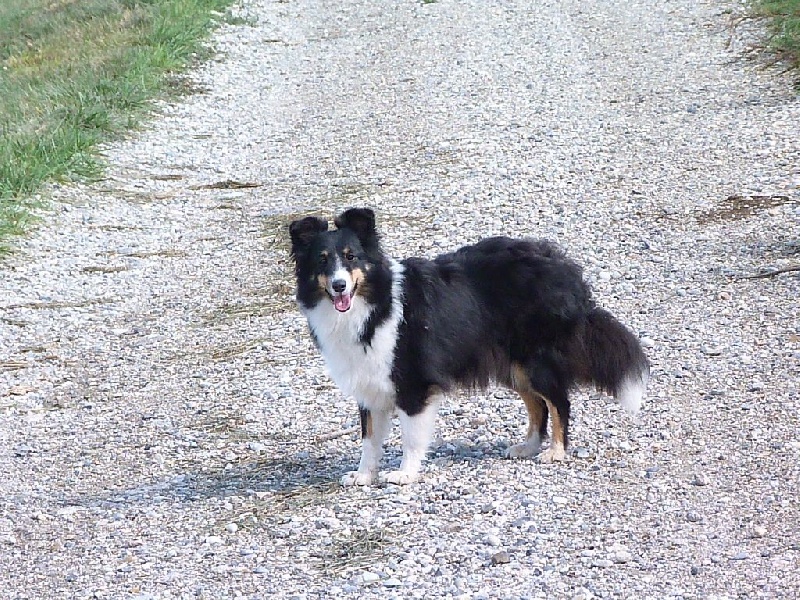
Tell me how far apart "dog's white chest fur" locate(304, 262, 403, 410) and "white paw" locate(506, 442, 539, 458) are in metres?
0.69

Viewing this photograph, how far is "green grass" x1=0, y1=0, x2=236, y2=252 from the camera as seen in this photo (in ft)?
43.1

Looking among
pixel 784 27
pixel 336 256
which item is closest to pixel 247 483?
pixel 336 256

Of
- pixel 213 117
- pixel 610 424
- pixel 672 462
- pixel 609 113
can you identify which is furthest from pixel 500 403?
pixel 213 117

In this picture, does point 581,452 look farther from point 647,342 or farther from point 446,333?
point 647,342

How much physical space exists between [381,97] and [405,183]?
446 centimetres

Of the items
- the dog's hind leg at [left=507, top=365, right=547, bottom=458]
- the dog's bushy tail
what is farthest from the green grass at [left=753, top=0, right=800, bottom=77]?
the dog's hind leg at [left=507, top=365, right=547, bottom=458]

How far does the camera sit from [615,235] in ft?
34.0

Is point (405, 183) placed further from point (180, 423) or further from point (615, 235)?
point (180, 423)

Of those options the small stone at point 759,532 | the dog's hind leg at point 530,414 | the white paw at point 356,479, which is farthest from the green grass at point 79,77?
the small stone at point 759,532

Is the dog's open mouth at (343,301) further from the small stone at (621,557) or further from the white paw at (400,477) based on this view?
the small stone at (621,557)

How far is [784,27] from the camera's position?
16312 mm

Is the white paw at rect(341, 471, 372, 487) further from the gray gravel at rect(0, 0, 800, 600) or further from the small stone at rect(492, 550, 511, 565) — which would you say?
the small stone at rect(492, 550, 511, 565)

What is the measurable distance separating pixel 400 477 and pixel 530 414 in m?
0.85

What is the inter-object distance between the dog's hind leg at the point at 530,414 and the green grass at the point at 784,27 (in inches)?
389
